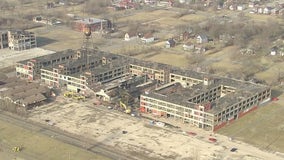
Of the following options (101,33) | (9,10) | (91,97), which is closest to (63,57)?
(91,97)

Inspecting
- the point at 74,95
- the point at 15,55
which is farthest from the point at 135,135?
the point at 15,55

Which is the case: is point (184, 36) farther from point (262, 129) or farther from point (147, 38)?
point (262, 129)

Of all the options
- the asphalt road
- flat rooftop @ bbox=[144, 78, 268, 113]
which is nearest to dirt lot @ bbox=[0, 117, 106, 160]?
the asphalt road

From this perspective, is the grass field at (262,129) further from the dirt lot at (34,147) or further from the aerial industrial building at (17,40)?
the aerial industrial building at (17,40)

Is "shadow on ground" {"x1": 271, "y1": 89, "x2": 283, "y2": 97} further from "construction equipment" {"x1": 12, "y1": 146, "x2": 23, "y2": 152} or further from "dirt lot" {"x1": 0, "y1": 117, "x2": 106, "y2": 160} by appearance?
"construction equipment" {"x1": 12, "y1": 146, "x2": 23, "y2": 152}

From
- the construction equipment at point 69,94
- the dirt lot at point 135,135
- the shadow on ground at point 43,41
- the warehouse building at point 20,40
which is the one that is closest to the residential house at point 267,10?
the shadow on ground at point 43,41
